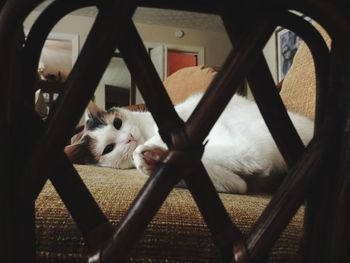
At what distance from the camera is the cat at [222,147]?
0.71 m

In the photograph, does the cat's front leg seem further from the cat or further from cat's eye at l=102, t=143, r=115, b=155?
cat's eye at l=102, t=143, r=115, b=155

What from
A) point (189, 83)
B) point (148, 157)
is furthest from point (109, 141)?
point (148, 157)

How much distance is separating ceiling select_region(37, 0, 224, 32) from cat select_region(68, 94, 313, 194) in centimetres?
361

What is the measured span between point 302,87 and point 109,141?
2.48 ft

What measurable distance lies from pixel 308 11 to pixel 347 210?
0.55 ft

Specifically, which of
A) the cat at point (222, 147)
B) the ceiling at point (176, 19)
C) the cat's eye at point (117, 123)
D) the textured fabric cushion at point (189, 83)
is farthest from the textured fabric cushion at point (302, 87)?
the ceiling at point (176, 19)

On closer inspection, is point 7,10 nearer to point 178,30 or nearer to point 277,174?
point 277,174

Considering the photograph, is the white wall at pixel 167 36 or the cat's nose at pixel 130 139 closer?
the cat's nose at pixel 130 139

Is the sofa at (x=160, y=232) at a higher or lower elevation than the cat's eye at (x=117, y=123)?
higher

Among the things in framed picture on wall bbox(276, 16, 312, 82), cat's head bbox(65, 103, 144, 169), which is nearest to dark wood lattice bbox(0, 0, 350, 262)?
cat's head bbox(65, 103, 144, 169)

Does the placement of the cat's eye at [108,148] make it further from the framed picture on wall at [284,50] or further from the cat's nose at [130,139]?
the framed picture on wall at [284,50]

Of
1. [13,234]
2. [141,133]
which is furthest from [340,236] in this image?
[141,133]

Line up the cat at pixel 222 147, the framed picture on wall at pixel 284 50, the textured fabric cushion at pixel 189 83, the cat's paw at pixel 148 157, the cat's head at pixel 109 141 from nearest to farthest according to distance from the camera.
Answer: the cat's paw at pixel 148 157
the cat at pixel 222 147
the cat's head at pixel 109 141
the textured fabric cushion at pixel 189 83
the framed picture on wall at pixel 284 50

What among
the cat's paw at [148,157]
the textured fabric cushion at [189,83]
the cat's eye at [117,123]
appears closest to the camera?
the cat's paw at [148,157]
